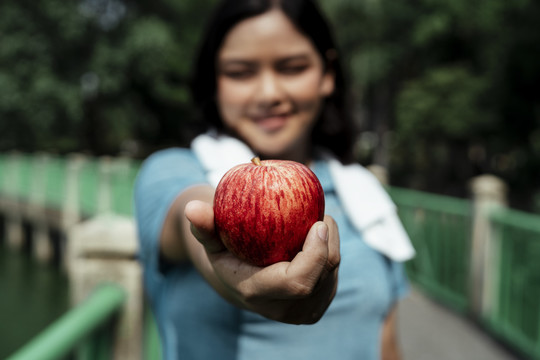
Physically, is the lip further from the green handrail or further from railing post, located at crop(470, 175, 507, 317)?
railing post, located at crop(470, 175, 507, 317)

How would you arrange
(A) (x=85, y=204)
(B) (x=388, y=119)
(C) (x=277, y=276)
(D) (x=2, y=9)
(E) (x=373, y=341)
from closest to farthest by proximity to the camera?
(C) (x=277, y=276) → (E) (x=373, y=341) → (A) (x=85, y=204) → (D) (x=2, y=9) → (B) (x=388, y=119)

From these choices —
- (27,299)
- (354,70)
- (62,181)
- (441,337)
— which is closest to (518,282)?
(441,337)

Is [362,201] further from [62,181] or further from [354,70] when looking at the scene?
[354,70]

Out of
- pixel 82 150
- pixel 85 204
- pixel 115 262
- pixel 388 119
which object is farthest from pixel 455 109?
pixel 115 262

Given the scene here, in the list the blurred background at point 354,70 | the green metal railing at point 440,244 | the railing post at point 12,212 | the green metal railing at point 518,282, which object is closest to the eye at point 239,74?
the green metal railing at point 518,282

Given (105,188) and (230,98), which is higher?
(230,98)

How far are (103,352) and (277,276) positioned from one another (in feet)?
6.12

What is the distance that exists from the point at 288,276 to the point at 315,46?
881 millimetres

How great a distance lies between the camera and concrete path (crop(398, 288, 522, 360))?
510cm

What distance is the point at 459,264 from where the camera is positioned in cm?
670

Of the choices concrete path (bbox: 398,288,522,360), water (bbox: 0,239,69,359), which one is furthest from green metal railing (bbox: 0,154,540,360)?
water (bbox: 0,239,69,359)

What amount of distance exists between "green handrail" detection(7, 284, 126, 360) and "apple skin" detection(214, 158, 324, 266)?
3.45 feet

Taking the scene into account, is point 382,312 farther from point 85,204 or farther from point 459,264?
point 85,204

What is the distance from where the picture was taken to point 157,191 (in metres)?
1.48
